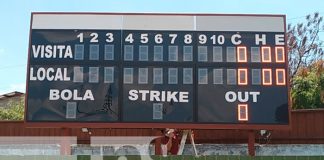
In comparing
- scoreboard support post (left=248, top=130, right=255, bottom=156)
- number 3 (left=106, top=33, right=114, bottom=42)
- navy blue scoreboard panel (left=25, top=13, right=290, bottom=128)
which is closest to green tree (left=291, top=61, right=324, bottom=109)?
scoreboard support post (left=248, top=130, right=255, bottom=156)

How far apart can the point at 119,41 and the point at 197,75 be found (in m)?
3.52

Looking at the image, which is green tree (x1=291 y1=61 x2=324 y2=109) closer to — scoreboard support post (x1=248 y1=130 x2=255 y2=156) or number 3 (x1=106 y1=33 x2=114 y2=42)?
scoreboard support post (x1=248 y1=130 x2=255 y2=156)

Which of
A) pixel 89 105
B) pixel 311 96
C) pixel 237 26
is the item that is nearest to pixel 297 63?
pixel 311 96

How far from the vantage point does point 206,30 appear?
2122 cm

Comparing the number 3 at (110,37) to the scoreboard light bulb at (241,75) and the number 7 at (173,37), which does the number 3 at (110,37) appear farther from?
the scoreboard light bulb at (241,75)

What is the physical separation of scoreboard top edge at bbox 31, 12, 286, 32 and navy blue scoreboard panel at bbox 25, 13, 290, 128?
10 centimetres

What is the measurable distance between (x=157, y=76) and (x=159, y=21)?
93.7 inches

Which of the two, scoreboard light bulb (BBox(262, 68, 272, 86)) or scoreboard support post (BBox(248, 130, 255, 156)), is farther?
scoreboard support post (BBox(248, 130, 255, 156))

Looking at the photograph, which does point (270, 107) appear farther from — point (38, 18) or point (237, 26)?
point (38, 18)

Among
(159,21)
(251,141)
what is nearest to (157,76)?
(159,21)

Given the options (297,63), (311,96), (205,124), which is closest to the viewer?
(205,124)

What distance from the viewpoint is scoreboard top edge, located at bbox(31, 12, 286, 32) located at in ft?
69.5

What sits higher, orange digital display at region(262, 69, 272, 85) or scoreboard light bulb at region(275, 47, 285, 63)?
scoreboard light bulb at region(275, 47, 285, 63)

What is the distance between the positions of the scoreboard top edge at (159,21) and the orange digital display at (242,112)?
3192mm
